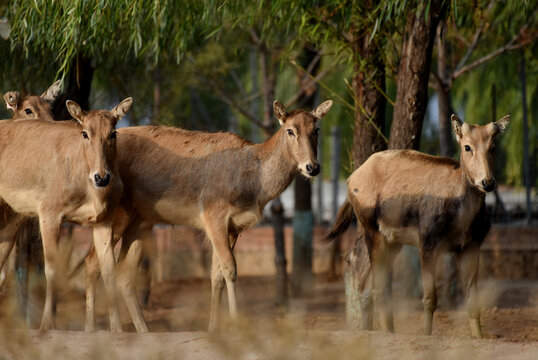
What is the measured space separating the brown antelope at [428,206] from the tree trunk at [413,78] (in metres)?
0.80

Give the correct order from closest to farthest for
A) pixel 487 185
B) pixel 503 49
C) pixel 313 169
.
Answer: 1. pixel 487 185
2. pixel 313 169
3. pixel 503 49

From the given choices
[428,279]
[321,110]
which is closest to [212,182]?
[321,110]

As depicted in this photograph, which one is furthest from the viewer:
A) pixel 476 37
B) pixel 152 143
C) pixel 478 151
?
pixel 476 37

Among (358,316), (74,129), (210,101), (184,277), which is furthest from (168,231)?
(74,129)

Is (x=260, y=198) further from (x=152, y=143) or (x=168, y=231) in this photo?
(x=168, y=231)

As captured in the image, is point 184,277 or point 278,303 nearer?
point 278,303

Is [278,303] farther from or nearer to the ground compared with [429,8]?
nearer to the ground

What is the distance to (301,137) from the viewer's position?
8977 millimetres

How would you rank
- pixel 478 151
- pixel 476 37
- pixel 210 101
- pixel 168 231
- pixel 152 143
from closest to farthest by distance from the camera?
1. pixel 478 151
2. pixel 152 143
3. pixel 476 37
4. pixel 168 231
5. pixel 210 101

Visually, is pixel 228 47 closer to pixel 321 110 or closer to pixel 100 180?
pixel 321 110

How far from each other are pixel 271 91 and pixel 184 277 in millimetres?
4630

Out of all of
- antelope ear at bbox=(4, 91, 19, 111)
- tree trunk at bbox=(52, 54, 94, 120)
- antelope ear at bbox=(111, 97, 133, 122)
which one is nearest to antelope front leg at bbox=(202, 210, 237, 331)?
antelope ear at bbox=(111, 97, 133, 122)

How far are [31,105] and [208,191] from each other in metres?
2.44

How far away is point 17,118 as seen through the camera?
10.0m
